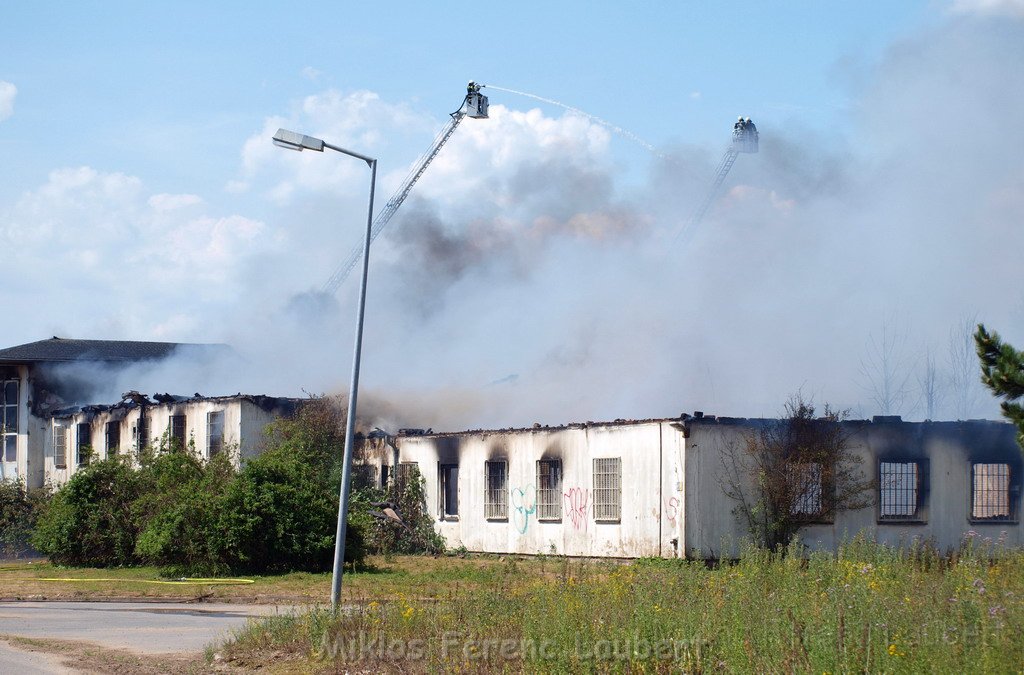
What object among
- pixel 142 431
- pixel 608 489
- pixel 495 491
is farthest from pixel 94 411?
pixel 608 489

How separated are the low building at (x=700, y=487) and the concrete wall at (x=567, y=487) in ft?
0.12

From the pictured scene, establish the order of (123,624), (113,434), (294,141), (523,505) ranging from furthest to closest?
1. (113,434)
2. (523,505)
3. (123,624)
4. (294,141)

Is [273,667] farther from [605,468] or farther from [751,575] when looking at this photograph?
[605,468]

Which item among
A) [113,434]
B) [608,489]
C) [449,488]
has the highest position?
[113,434]

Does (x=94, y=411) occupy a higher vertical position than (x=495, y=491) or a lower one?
higher

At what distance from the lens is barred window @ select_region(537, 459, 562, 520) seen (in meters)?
31.5

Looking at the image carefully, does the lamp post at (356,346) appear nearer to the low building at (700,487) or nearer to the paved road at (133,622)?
the paved road at (133,622)

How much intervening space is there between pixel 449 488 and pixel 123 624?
17.3m

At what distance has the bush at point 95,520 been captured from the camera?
104ft

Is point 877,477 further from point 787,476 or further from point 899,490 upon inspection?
point 787,476

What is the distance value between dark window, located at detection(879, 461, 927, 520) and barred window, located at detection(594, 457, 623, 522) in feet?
21.1

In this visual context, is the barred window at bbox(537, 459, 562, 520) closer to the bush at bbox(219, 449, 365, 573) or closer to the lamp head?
the bush at bbox(219, 449, 365, 573)

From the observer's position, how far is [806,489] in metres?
27.9

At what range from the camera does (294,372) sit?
182 ft
